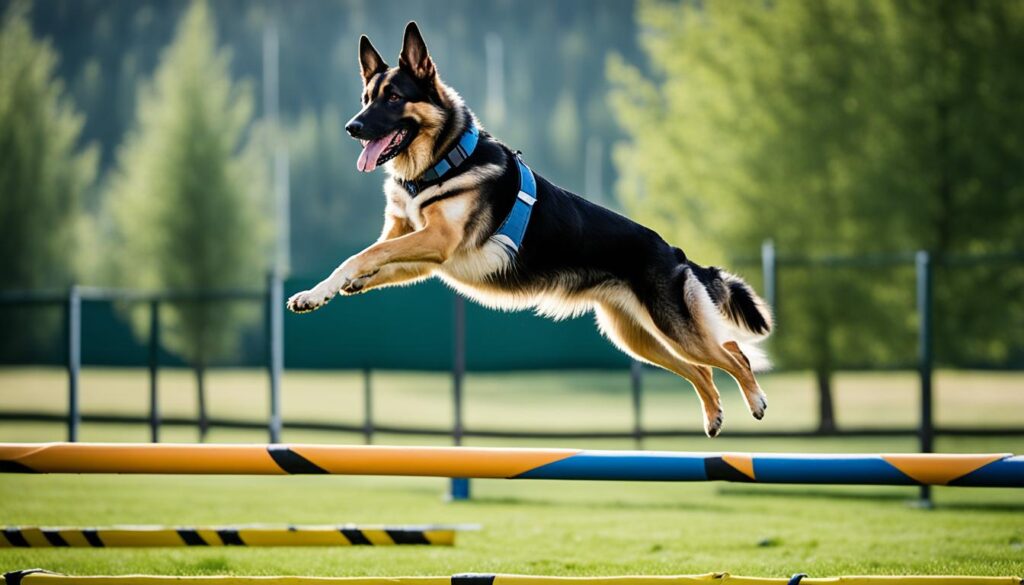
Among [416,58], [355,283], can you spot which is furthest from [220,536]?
[416,58]

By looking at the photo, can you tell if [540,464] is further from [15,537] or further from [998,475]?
[15,537]

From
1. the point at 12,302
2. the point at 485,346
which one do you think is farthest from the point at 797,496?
the point at 12,302

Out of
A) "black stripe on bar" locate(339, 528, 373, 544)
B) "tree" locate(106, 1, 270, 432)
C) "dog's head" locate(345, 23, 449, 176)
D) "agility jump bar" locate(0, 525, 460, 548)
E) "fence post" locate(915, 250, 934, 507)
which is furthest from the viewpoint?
"tree" locate(106, 1, 270, 432)

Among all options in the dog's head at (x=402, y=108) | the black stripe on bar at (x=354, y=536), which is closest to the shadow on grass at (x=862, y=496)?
the black stripe on bar at (x=354, y=536)

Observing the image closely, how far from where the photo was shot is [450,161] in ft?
14.3

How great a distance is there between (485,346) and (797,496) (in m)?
6.80

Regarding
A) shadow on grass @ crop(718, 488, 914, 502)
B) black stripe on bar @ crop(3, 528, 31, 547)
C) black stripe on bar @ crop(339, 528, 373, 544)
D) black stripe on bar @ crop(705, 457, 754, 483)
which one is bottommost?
shadow on grass @ crop(718, 488, 914, 502)

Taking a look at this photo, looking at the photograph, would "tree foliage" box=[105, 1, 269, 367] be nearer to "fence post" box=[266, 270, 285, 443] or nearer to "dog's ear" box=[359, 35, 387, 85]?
"fence post" box=[266, 270, 285, 443]

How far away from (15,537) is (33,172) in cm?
2759

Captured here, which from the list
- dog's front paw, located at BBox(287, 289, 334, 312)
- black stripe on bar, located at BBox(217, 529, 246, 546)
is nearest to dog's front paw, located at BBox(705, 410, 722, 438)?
dog's front paw, located at BBox(287, 289, 334, 312)

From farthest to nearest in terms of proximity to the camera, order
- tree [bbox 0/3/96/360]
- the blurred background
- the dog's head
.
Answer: tree [bbox 0/3/96/360], the blurred background, the dog's head

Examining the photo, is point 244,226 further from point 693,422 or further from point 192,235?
point 693,422

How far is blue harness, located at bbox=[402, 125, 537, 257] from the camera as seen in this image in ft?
14.2

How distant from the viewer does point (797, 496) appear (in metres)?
10.7
